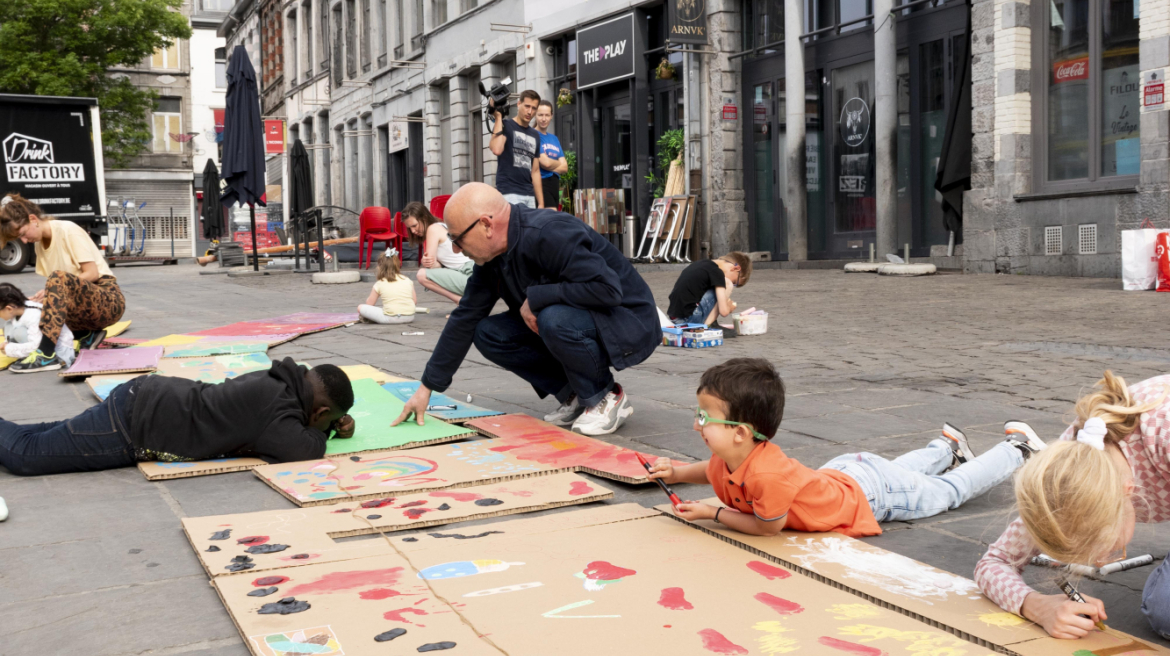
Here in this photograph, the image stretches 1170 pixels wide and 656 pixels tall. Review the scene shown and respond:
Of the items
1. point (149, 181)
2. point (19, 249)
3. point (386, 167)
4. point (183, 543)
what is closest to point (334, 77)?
point (386, 167)

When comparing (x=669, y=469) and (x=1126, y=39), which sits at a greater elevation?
(x=1126, y=39)

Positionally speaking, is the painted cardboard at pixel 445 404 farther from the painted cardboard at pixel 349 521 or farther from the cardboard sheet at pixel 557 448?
the painted cardboard at pixel 349 521

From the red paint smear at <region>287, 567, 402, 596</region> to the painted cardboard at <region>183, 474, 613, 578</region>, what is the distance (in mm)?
141

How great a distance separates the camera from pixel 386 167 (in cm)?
3159

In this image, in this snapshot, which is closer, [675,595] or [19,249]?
[675,595]

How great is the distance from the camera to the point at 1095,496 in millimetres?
1951

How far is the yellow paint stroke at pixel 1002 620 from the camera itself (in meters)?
2.29

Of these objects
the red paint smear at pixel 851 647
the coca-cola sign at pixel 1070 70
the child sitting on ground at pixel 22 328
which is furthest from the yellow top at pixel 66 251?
the coca-cola sign at pixel 1070 70

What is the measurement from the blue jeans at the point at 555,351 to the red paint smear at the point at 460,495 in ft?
3.32

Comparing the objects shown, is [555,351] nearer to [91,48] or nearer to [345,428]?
[345,428]

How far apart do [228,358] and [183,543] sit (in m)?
3.98

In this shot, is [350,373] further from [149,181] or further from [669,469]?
[149,181]

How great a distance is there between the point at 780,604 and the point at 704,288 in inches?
225

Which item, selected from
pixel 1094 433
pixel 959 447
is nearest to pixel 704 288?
pixel 959 447
